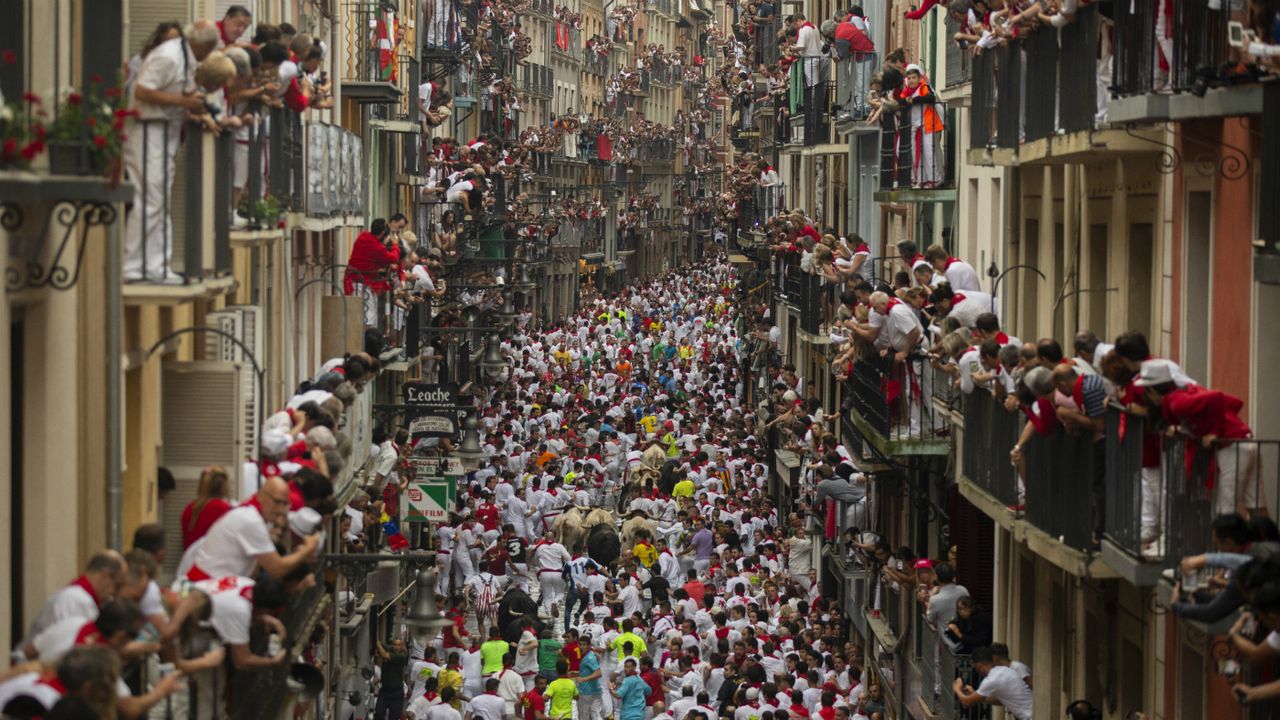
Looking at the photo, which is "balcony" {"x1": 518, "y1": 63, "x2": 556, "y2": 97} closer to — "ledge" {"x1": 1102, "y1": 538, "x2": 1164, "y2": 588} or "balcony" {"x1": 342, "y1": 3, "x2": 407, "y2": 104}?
"balcony" {"x1": 342, "y1": 3, "x2": 407, "y2": 104}

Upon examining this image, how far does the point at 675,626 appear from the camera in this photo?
32125mm

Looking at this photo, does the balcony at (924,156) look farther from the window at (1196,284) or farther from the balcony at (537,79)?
the balcony at (537,79)

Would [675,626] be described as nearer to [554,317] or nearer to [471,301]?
[471,301]

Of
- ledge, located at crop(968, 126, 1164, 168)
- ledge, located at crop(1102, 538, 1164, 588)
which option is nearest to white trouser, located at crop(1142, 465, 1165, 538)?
ledge, located at crop(1102, 538, 1164, 588)

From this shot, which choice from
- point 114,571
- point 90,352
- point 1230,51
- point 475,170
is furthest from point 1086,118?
point 475,170

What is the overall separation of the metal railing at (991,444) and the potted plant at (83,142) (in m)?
9.69

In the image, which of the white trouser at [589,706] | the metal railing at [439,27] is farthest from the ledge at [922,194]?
the metal railing at [439,27]

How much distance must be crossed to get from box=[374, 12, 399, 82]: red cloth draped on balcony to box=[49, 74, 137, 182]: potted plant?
73.5 ft

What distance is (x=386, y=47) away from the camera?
116 feet

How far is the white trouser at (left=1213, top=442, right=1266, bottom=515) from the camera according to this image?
14.6 meters

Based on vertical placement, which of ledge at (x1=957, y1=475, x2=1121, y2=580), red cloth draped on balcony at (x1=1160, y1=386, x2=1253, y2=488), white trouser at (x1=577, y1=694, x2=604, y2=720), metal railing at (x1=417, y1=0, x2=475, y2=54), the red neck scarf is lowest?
white trouser at (x1=577, y1=694, x2=604, y2=720)

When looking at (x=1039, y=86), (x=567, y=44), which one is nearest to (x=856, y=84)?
(x=1039, y=86)

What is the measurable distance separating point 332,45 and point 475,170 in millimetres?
12745

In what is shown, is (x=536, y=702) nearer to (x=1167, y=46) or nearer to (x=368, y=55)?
(x=368, y=55)
